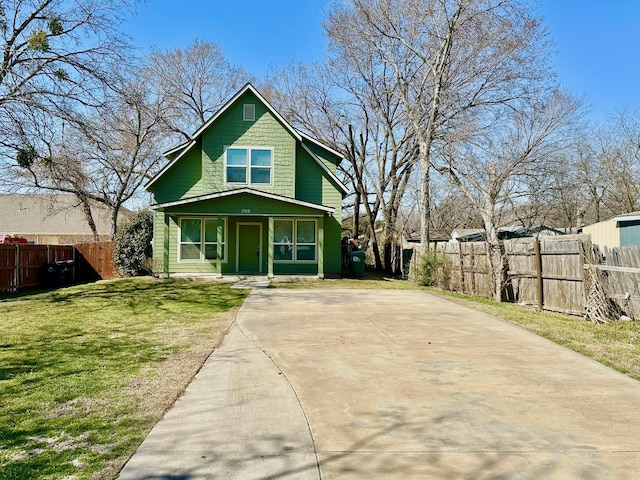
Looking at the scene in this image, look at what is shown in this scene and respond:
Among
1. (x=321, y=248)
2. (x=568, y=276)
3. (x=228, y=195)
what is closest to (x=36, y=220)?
(x=228, y=195)

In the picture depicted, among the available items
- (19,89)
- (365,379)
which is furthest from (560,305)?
(19,89)

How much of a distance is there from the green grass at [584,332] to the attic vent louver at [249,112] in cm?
1162

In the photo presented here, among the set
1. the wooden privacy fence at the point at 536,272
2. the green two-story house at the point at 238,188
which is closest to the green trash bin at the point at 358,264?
the green two-story house at the point at 238,188

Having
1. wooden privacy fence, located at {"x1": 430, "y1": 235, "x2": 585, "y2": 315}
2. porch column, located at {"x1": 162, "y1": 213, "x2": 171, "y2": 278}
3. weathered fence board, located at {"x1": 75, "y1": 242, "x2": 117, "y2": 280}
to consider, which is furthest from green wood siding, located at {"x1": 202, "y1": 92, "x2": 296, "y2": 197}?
wooden privacy fence, located at {"x1": 430, "y1": 235, "x2": 585, "y2": 315}

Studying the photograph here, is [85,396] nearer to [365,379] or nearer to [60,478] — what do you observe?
[60,478]

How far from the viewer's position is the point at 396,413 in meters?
4.34

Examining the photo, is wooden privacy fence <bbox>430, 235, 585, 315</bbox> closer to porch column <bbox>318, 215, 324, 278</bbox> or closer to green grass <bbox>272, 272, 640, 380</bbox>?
green grass <bbox>272, 272, 640, 380</bbox>

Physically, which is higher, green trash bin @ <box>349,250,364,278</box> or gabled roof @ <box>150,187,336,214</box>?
gabled roof @ <box>150,187,336,214</box>

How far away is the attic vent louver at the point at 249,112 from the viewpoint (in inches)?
740

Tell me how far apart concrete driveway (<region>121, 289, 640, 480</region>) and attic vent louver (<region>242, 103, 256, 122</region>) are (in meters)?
13.0

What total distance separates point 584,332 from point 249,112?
15042 millimetres

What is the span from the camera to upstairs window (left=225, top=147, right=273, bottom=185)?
1867 cm

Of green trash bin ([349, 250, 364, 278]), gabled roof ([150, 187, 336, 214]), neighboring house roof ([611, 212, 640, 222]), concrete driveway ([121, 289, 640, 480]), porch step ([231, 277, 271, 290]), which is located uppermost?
gabled roof ([150, 187, 336, 214])

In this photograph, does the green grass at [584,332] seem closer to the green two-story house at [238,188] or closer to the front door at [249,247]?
the green two-story house at [238,188]
